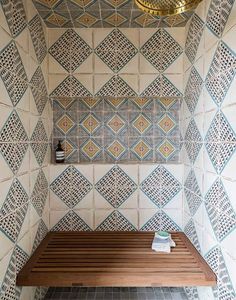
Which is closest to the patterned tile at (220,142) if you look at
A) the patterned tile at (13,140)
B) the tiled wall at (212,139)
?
the tiled wall at (212,139)

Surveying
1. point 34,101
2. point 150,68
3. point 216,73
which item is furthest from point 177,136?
point 34,101

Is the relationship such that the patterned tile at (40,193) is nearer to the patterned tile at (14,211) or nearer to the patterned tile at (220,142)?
the patterned tile at (14,211)

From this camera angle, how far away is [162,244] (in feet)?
4.58

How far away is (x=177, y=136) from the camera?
5.69ft

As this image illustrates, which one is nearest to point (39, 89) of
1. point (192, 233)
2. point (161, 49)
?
point (161, 49)

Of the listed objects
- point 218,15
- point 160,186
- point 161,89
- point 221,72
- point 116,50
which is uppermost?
point 218,15

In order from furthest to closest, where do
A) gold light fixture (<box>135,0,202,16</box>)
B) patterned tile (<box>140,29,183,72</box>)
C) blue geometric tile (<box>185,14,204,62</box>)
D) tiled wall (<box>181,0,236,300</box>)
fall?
patterned tile (<box>140,29,183,72</box>) → blue geometric tile (<box>185,14,204,62</box>) → tiled wall (<box>181,0,236,300</box>) → gold light fixture (<box>135,0,202,16</box>)

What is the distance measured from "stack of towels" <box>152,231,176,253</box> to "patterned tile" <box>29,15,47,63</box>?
4.24ft

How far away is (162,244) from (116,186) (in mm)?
472

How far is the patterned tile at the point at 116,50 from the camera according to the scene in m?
1.63

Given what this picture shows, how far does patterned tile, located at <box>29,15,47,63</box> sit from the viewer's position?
1.39m

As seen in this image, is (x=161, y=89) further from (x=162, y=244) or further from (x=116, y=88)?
(x=162, y=244)

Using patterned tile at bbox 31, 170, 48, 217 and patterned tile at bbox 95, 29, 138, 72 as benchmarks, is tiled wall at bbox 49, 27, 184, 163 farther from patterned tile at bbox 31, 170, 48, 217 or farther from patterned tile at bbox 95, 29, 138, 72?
patterned tile at bbox 31, 170, 48, 217

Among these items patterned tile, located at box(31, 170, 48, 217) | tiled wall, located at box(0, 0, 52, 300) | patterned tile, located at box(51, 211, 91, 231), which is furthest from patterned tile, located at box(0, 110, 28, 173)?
patterned tile, located at box(51, 211, 91, 231)
